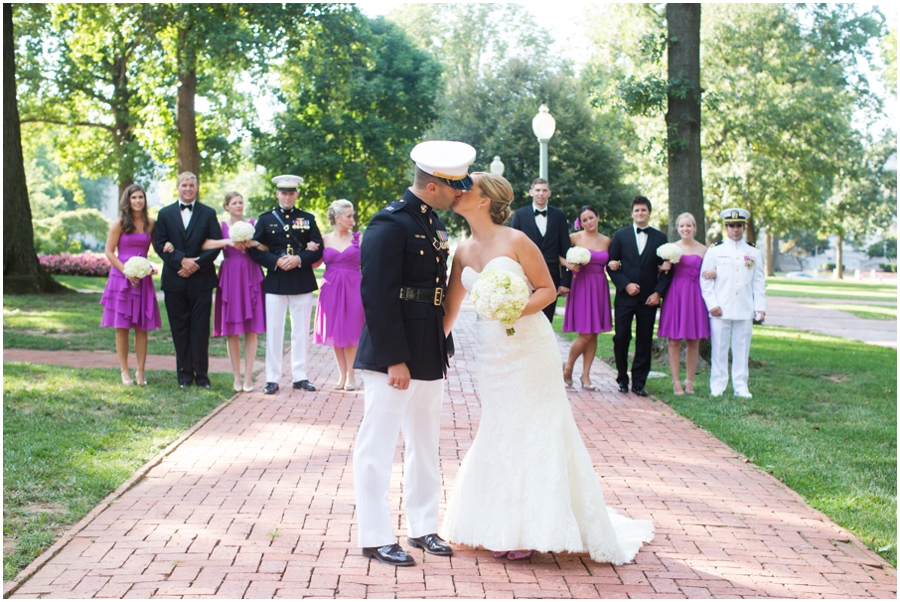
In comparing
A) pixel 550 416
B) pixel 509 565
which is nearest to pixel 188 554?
pixel 509 565

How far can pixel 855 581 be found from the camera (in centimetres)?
452

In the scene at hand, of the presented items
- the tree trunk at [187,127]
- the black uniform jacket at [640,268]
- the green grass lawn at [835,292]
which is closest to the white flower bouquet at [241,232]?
the black uniform jacket at [640,268]

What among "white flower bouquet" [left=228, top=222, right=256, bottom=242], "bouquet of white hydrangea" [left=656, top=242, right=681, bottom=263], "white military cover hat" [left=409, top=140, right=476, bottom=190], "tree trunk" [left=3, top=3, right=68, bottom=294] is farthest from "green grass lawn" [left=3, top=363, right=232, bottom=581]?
"tree trunk" [left=3, top=3, right=68, bottom=294]

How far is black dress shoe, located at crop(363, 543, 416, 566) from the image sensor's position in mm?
4539

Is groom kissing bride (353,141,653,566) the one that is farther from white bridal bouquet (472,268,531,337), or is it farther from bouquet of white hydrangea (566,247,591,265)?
bouquet of white hydrangea (566,247,591,265)

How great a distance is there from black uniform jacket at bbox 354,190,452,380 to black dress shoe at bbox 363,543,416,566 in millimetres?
909

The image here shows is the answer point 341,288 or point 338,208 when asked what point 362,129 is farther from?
point 341,288

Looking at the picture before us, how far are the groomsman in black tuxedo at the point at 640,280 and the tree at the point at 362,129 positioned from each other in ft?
76.7

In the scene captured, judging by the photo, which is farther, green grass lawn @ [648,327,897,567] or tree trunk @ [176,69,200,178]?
tree trunk @ [176,69,200,178]

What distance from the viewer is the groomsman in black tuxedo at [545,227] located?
407 inches

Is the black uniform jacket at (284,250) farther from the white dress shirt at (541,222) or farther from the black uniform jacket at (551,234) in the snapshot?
the white dress shirt at (541,222)

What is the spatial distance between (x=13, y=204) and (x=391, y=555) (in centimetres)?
1914

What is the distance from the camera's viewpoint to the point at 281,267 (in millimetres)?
9758

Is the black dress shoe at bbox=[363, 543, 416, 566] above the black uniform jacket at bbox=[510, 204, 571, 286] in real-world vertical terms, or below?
below
